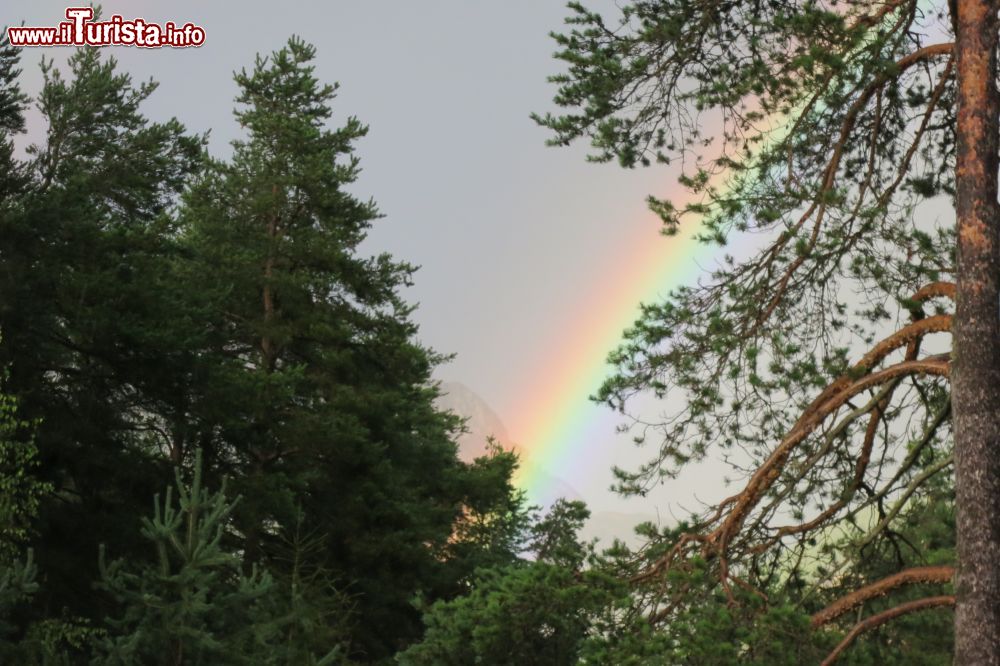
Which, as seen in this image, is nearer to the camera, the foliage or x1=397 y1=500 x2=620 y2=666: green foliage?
x1=397 y1=500 x2=620 y2=666: green foliage

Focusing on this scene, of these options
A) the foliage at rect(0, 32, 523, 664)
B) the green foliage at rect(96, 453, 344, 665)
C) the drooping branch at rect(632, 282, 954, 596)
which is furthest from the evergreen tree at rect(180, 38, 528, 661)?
the drooping branch at rect(632, 282, 954, 596)

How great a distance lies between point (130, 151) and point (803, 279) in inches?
646

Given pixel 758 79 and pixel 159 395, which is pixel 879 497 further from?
pixel 159 395

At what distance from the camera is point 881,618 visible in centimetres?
893

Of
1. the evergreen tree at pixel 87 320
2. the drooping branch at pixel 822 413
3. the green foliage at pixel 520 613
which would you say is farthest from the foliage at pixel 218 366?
the drooping branch at pixel 822 413

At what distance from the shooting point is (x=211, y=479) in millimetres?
22797

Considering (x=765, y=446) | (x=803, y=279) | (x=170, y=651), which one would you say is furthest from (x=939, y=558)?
(x=170, y=651)

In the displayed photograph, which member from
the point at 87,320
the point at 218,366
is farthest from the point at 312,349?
the point at 87,320

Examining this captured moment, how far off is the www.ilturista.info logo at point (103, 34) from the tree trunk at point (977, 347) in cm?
1424

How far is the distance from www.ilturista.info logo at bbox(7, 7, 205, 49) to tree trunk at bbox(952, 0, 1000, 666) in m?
14.2

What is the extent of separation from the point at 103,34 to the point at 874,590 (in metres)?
19.8

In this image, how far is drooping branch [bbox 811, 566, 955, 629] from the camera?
364 inches

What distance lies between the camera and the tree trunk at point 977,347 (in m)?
8.25

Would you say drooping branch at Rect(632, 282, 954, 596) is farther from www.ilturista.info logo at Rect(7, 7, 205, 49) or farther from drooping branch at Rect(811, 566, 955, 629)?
www.ilturista.info logo at Rect(7, 7, 205, 49)
